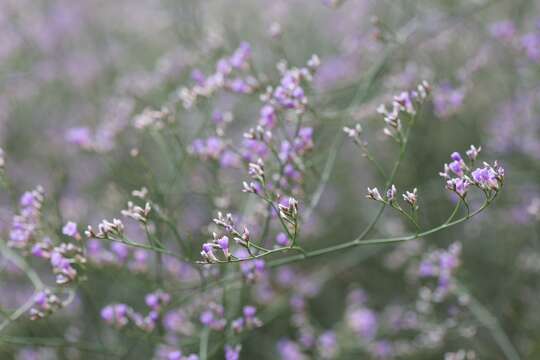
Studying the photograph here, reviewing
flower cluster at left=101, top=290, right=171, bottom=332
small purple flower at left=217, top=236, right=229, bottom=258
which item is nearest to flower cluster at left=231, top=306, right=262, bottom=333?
flower cluster at left=101, top=290, right=171, bottom=332

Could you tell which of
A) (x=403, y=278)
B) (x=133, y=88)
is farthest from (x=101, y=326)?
(x=403, y=278)

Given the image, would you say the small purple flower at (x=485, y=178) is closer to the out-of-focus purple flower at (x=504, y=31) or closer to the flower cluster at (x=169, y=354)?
the flower cluster at (x=169, y=354)

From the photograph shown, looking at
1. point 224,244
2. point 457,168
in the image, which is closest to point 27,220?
point 224,244

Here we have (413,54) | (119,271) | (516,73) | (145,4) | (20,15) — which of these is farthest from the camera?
(145,4)

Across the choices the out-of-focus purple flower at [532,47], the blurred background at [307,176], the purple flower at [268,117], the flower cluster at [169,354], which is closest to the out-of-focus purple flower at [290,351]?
the blurred background at [307,176]

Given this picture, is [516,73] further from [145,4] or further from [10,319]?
[145,4]

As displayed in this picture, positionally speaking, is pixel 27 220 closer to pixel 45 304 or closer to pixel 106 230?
pixel 45 304

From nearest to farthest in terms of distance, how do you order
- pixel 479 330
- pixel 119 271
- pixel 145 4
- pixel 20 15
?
pixel 119 271 < pixel 479 330 < pixel 20 15 < pixel 145 4

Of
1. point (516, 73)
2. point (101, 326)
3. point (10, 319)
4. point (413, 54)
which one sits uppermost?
point (413, 54)
